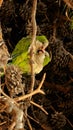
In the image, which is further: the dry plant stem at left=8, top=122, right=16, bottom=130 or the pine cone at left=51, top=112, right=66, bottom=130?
the pine cone at left=51, top=112, right=66, bottom=130

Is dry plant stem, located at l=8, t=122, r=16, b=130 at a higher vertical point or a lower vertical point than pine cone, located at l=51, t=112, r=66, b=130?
higher

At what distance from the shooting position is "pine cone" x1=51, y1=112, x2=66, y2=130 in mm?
1025

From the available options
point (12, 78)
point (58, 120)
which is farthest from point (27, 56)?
point (58, 120)

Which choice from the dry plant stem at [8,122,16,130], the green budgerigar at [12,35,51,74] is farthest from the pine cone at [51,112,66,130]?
the dry plant stem at [8,122,16,130]

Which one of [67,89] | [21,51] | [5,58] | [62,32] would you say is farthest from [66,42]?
[5,58]

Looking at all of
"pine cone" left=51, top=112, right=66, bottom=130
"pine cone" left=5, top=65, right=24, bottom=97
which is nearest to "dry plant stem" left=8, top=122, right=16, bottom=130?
"pine cone" left=5, top=65, right=24, bottom=97

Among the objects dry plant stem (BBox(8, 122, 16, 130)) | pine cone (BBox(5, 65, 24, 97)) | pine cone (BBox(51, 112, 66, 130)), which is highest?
pine cone (BBox(5, 65, 24, 97))

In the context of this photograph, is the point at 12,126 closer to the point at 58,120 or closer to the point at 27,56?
the point at 27,56

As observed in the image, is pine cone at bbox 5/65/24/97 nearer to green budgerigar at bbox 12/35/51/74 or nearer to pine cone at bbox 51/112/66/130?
green budgerigar at bbox 12/35/51/74

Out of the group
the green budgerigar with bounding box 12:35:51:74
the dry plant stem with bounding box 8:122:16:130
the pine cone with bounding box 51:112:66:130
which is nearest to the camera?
the dry plant stem with bounding box 8:122:16:130

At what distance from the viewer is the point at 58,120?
1.03 m

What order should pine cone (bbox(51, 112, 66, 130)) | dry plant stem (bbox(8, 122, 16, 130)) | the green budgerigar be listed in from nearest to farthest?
1. dry plant stem (bbox(8, 122, 16, 130))
2. the green budgerigar
3. pine cone (bbox(51, 112, 66, 130))

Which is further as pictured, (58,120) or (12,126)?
(58,120)

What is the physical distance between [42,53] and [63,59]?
0.56 feet
